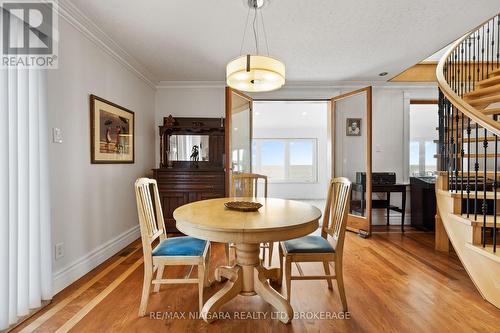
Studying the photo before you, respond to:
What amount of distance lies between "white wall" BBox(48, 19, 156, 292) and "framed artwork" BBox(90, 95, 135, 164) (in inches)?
2.7

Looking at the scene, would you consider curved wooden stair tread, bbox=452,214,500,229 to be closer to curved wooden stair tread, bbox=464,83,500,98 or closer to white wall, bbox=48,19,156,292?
curved wooden stair tread, bbox=464,83,500,98

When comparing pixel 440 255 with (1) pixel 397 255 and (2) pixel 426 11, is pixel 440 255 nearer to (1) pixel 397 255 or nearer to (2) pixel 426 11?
(1) pixel 397 255

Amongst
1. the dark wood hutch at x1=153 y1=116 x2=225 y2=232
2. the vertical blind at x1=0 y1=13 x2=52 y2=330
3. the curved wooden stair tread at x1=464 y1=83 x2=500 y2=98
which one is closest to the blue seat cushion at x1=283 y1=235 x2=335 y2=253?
the vertical blind at x1=0 y1=13 x2=52 y2=330

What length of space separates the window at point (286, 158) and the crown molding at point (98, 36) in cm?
472

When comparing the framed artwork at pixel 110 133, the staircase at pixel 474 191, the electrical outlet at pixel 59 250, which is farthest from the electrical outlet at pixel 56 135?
the staircase at pixel 474 191

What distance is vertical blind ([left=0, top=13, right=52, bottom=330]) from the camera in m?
1.66

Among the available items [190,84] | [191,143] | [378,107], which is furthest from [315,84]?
[191,143]

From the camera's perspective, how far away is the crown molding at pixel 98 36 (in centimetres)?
213

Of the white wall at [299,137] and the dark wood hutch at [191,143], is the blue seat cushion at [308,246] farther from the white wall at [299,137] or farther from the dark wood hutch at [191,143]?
the white wall at [299,137]

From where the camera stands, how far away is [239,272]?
6.13 ft

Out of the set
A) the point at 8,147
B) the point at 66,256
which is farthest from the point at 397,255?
the point at 8,147

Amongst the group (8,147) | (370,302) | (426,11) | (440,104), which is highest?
(426,11)

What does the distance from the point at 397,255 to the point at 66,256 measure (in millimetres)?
3449

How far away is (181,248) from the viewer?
6.01 ft
